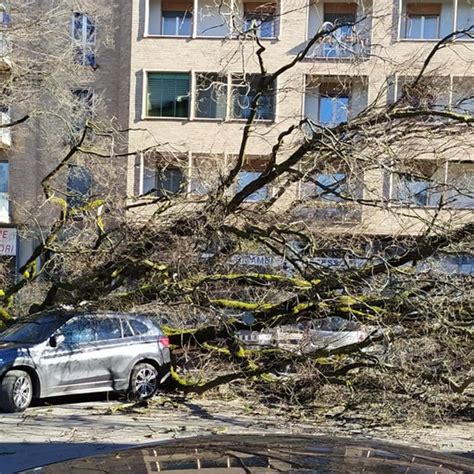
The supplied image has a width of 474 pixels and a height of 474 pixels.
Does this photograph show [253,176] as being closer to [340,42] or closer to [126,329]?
[340,42]

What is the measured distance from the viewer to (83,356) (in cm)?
1102

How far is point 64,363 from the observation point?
10.7 meters

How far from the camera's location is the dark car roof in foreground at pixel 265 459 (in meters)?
2.51

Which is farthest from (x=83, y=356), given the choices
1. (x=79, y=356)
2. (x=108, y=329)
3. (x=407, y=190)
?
(x=407, y=190)

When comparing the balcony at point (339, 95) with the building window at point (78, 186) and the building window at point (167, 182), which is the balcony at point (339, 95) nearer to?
the building window at point (167, 182)

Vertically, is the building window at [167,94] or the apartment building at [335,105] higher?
the building window at [167,94]

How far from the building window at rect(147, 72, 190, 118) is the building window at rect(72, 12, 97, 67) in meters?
7.60

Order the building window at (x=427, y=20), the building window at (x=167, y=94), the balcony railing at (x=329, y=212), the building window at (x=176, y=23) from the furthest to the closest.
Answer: the building window at (x=176, y=23) < the building window at (x=167, y=94) < the building window at (x=427, y=20) < the balcony railing at (x=329, y=212)

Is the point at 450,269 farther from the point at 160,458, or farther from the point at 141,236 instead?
the point at 160,458

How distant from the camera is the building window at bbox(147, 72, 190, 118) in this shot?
2839 cm

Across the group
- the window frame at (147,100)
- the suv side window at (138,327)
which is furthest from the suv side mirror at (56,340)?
the window frame at (147,100)

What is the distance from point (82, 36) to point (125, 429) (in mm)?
13676

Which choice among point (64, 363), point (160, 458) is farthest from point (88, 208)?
point (160, 458)

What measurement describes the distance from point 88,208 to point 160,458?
8.76 meters
